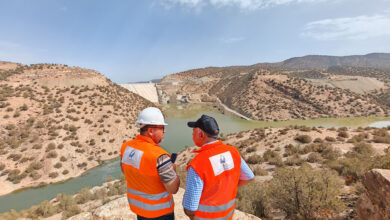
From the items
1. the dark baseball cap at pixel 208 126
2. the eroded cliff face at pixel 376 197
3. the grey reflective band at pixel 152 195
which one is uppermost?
the dark baseball cap at pixel 208 126

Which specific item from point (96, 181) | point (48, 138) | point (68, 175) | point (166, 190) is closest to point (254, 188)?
point (166, 190)

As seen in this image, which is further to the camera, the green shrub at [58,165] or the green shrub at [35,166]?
the green shrub at [58,165]

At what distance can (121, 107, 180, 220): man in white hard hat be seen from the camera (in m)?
2.17

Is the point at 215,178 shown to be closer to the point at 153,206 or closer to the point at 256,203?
the point at 153,206

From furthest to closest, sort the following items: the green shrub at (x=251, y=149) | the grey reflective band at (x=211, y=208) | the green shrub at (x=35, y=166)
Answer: the green shrub at (x=35, y=166), the green shrub at (x=251, y=149), the grey reflective band at (x=211, y=208)

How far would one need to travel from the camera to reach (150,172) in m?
2.17

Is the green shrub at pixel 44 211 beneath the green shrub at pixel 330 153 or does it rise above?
beneath

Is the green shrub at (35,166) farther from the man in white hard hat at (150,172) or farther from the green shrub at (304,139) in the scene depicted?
the green shrub at (304,139)

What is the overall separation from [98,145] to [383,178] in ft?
75.2

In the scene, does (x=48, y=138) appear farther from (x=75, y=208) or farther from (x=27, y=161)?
(x=75, y=208)

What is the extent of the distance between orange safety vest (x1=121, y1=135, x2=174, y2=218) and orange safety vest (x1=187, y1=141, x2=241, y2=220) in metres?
0.48

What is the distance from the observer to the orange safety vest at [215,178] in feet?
6.60

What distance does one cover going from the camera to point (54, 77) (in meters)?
29.7

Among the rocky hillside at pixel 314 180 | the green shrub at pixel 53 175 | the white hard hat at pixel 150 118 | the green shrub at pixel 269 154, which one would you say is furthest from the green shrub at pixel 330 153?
the green shrub at pixel 53 175
